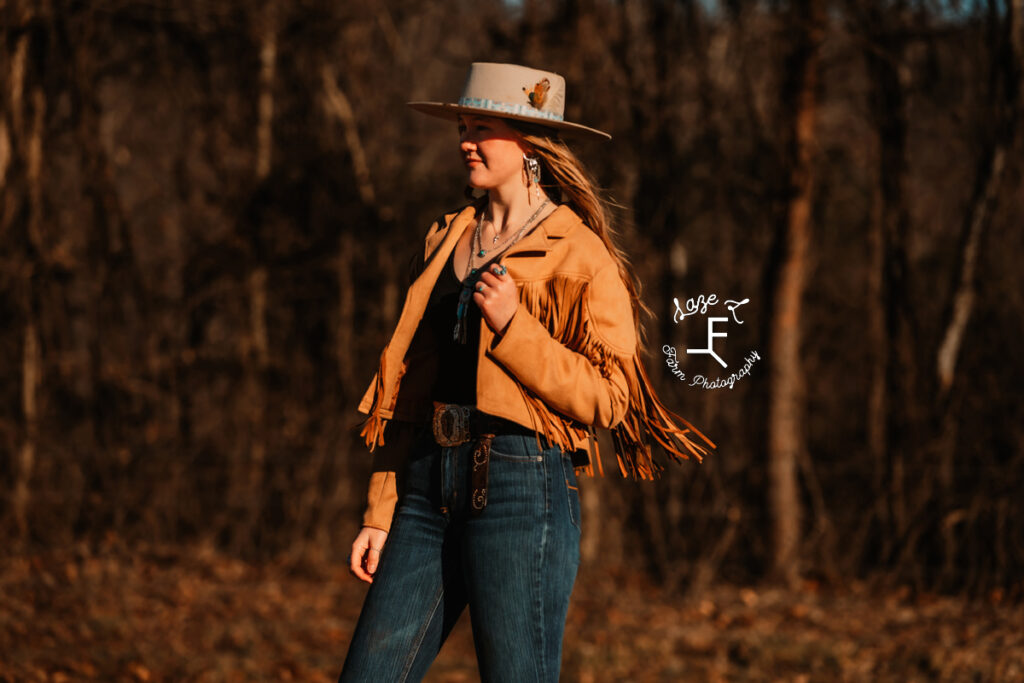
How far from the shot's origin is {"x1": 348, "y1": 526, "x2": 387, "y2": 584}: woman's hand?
2.69 metres

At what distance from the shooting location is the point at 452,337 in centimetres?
261

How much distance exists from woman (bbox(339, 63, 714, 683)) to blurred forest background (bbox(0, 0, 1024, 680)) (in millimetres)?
Answer: 3685

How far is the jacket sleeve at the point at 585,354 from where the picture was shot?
94.3 inches

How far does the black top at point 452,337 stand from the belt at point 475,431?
0.12 feet

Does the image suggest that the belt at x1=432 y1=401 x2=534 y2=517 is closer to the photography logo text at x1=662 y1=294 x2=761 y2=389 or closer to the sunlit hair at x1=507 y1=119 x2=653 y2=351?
the sunlit hair at x1=507 y1=119 x2=653 y2=351

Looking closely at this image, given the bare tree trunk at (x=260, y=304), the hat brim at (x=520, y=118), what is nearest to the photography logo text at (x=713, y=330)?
the bare tree trunk at (x=260, y=304)

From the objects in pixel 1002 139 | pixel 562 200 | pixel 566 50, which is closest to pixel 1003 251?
pixel 1002 139

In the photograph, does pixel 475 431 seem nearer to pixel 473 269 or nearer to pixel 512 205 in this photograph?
pixel 473 269

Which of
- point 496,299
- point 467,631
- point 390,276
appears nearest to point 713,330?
point 390,276

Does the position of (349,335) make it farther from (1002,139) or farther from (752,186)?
(1002,139)

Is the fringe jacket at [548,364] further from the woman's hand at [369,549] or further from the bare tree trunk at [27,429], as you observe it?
the bare tree trunk at [27,429]

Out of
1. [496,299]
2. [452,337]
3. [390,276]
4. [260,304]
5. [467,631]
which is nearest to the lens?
[496,299]

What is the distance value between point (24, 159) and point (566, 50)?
3714 mm

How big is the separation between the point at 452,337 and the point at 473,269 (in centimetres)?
16
